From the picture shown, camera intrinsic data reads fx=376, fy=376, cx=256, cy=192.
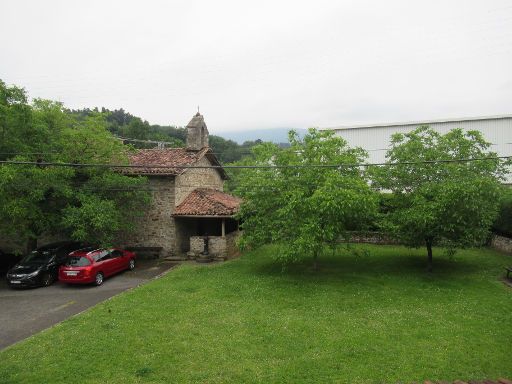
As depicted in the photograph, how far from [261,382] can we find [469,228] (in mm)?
11252

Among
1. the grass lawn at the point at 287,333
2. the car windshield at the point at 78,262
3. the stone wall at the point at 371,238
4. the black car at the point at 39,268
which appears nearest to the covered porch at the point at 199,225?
the grass lawn at the point at 287,333

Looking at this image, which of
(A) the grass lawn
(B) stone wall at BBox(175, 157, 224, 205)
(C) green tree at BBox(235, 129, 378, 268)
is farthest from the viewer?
(B) stone wall at BBox(175, 157, 224, 205)

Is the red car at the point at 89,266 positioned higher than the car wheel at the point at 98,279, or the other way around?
the red car at the point at 89,266

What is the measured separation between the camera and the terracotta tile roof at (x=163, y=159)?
21.2 metres

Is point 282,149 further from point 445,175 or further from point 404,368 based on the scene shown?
point 404,368

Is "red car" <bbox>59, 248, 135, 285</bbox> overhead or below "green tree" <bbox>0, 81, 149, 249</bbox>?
below

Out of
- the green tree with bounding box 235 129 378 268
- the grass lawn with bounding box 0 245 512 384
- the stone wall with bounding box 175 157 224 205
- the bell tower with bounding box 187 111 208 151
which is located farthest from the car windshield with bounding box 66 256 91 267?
the bell tower with bounding box 187 111 208 151

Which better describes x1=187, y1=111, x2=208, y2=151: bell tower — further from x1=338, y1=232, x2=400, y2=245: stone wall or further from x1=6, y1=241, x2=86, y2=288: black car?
→ x1=338, y1=232, x2=400, y2=245: stone wall

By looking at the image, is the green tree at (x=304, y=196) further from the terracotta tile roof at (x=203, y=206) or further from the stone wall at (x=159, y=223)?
the stone wall at (x=159, y=223)

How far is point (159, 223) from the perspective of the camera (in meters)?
21.8

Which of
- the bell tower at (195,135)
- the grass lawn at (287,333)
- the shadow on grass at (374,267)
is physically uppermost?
the bell tower at (195,135)

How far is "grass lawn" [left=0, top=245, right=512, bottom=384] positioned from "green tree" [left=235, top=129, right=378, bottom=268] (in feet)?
6.58

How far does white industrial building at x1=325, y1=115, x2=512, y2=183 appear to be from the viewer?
2481cm

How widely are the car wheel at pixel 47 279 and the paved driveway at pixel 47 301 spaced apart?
25 centimetres
